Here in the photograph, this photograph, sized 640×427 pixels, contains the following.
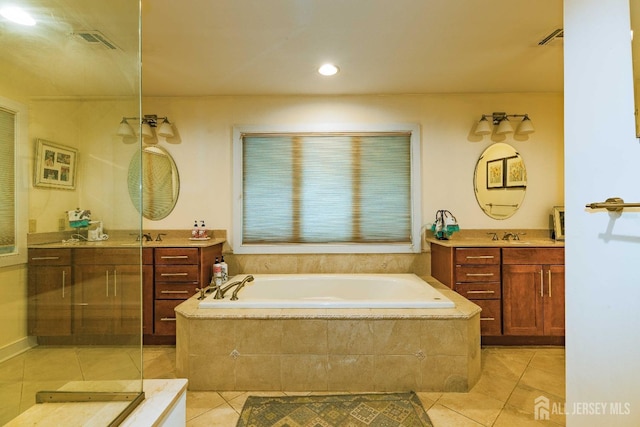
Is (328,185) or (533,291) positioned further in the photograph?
(328,185)

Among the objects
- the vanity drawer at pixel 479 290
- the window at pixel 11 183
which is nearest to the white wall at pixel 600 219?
the vanity drawer at pixel 479 290

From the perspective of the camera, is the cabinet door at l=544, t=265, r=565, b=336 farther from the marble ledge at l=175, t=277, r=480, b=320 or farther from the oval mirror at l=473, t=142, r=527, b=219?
the marble ledge at l=175, t=277, r=480, b=320

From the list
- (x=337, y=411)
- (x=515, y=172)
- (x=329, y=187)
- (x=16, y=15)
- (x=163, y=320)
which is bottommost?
(x=337, y=411)

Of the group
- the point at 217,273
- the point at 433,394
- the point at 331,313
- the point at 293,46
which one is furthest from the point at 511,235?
the point at 217,273

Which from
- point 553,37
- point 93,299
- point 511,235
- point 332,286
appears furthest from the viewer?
point 511,235

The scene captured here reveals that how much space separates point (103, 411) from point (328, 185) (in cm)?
239

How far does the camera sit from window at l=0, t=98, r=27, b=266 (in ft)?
3.44

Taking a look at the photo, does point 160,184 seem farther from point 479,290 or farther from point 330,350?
point 479,290

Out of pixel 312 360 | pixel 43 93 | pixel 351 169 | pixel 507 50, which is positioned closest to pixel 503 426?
pixel 312 360

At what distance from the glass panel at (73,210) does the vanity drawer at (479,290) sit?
2.40 m

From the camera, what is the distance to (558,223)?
2734 millimetres

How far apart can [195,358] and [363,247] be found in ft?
5.81

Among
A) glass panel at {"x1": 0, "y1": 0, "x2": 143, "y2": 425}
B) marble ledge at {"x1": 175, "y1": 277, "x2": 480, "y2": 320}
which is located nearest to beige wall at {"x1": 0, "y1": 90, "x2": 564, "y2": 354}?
marble ledge at {"x1": 175, "y1": 277, "x2": 480, "y2": 320}

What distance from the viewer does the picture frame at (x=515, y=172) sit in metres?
2.90
